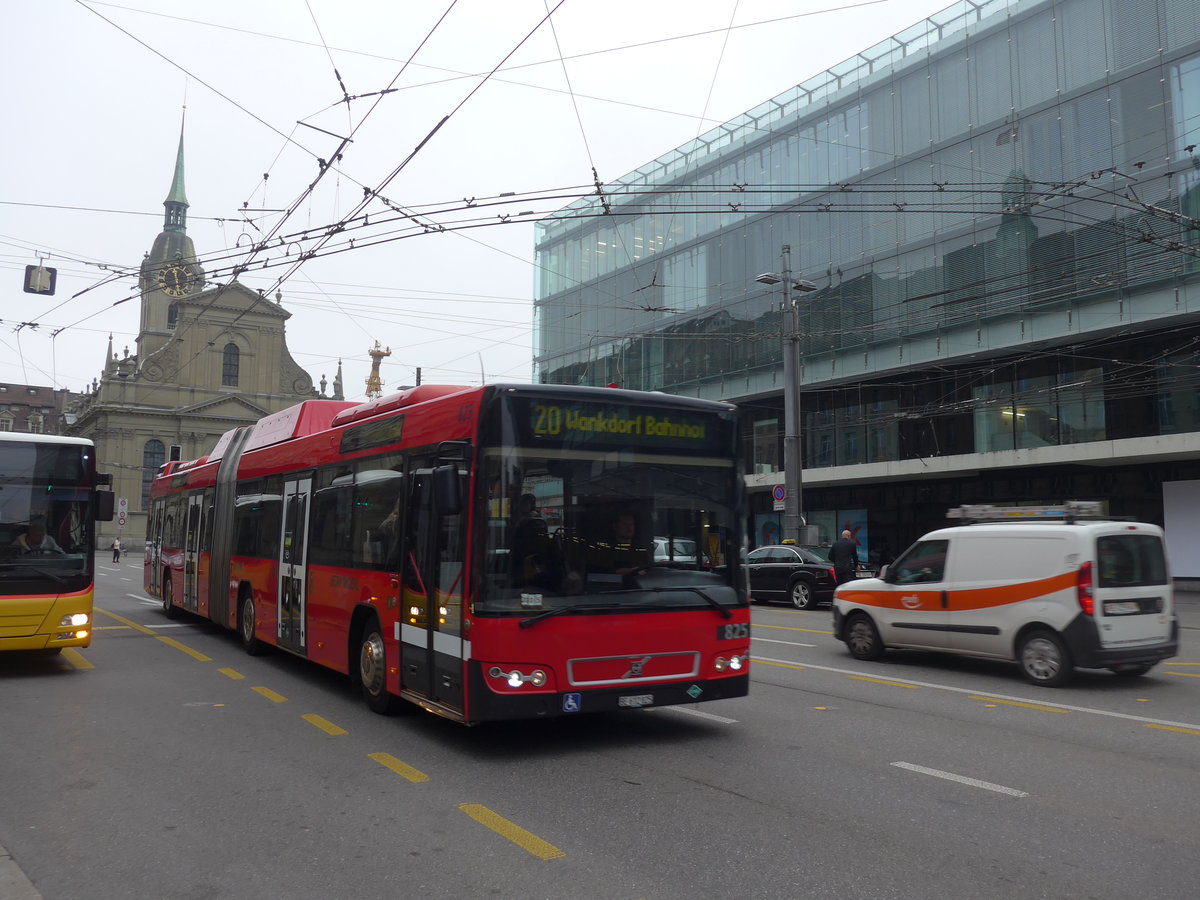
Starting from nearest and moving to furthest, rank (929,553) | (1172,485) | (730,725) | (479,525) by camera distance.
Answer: (479,525) < (730,725) < (929,553) < (1172,485)

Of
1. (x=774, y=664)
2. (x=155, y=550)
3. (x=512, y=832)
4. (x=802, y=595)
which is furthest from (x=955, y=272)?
(x=512, y=832)

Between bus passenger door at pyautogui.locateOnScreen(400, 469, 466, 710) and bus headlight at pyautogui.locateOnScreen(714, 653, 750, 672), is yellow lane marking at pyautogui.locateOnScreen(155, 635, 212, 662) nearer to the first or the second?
bus passenger door at pyautogui.locateOnScreen(400, 469, 466, 710)

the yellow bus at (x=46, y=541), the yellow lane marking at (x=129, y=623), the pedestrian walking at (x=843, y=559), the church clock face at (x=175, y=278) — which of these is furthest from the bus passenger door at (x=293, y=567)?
the pedestrian walking at (x=843, y=559)

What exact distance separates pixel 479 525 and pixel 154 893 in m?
3.06

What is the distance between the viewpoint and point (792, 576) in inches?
875

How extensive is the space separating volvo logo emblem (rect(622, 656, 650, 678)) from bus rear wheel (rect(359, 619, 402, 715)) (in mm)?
2295

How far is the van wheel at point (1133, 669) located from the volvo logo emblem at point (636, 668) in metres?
Answer: 5.84

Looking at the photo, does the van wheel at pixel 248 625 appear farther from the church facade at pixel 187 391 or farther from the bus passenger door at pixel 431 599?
the church facade at pixel 187 391

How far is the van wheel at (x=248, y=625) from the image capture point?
492 inches

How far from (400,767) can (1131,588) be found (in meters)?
7.64

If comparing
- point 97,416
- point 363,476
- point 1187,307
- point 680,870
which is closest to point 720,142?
point 1187,307

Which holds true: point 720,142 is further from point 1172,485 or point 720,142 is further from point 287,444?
point 287,444

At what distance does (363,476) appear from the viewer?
30.0 feet

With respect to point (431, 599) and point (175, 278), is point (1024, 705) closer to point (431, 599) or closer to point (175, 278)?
point (431, 599)
